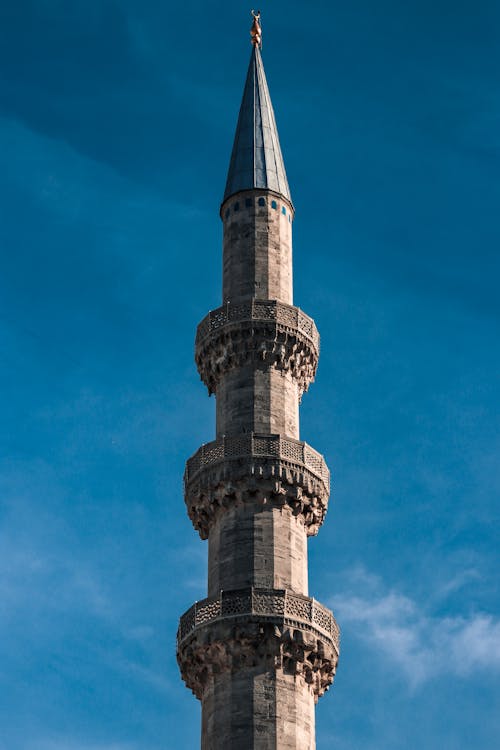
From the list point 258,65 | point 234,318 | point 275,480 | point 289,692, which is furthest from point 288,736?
point 258,65

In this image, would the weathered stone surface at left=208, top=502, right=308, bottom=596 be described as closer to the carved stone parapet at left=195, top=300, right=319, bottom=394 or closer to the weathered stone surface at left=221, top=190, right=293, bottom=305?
the carved stone parapet at left=195, top=300, right=319, bottom=394

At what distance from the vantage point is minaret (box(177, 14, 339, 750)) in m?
45.1

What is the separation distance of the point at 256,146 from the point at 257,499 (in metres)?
16.0

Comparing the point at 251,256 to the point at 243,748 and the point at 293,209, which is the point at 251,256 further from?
the point at 243,748

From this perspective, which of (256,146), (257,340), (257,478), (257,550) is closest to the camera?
(257,550)

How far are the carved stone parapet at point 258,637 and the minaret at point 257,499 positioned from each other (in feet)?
0.15

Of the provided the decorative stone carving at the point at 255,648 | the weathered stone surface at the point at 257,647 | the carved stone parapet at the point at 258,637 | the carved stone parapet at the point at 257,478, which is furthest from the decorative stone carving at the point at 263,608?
the carved stone parapet at the point at 257,478

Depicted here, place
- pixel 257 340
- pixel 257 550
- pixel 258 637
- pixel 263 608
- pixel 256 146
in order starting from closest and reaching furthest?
Answer: pixel 258 637 → pixel 263 608 → pixel 257 550 → pixel 257 340 → pixel 256 146

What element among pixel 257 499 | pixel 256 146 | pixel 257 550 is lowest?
pixel 257 550

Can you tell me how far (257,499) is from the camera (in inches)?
1898

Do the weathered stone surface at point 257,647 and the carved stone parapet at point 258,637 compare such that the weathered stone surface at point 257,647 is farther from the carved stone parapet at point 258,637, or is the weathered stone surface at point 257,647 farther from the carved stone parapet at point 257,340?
the carved stone parapet at point 257,340

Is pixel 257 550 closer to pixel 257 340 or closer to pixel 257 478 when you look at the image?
pixel 257 478

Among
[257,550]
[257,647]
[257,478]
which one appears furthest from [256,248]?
[257,647]

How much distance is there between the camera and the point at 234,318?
51.8 m
